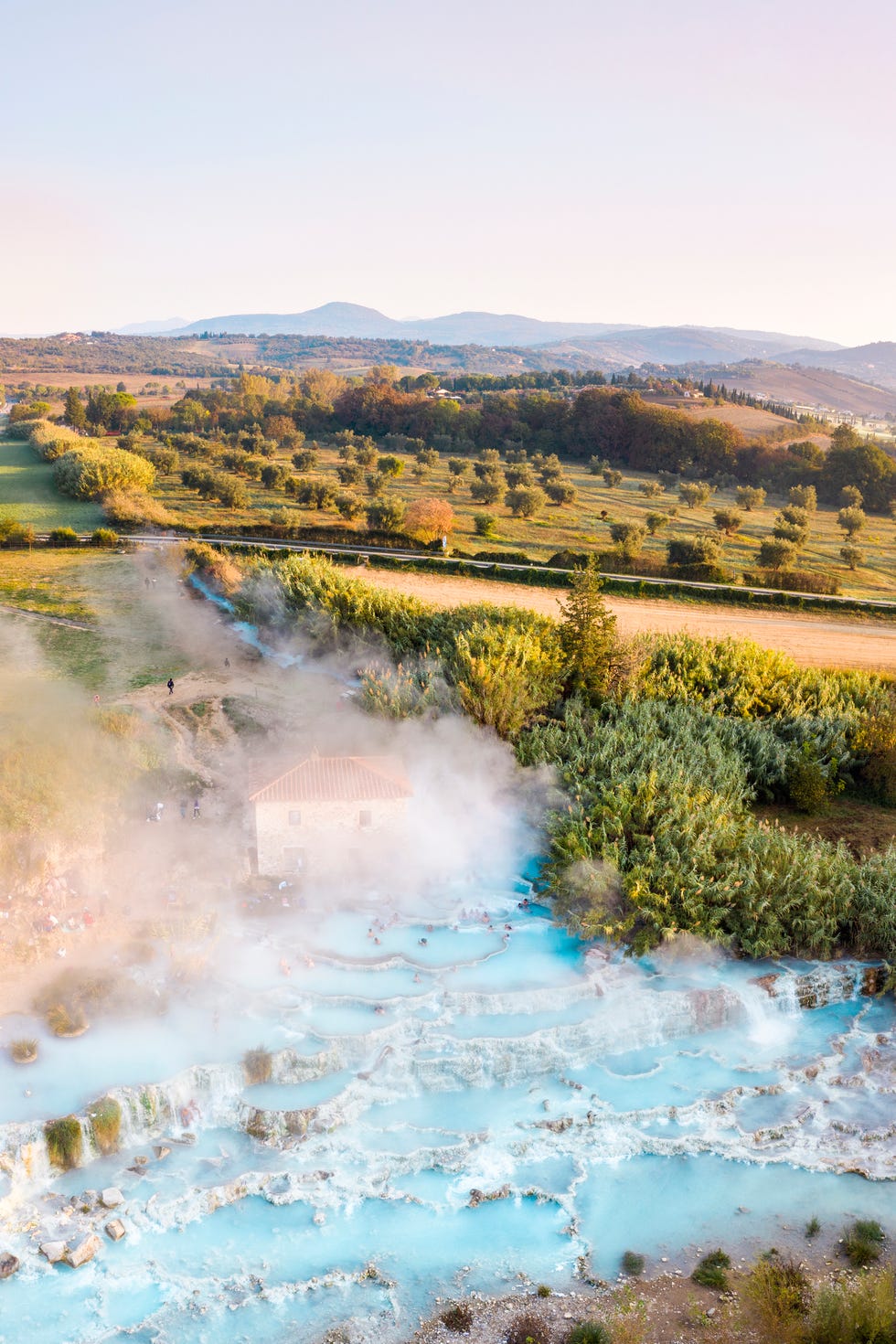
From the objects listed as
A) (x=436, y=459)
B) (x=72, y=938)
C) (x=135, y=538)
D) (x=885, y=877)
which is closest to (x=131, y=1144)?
(x=72, y=938)

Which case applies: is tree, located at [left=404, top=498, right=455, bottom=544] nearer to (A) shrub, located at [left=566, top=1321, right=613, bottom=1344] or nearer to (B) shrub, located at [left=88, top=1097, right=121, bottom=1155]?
(B) shrub, located at [left=88, top=1097, right=121, bottom=1155]

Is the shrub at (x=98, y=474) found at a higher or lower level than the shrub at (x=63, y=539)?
higher

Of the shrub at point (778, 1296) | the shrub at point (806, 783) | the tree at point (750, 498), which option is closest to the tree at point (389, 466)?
the tree at point (750, 498)

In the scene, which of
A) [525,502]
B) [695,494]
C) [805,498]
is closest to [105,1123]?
[525,502]

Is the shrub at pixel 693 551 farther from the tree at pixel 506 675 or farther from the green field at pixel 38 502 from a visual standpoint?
the green field at pixel 38 502

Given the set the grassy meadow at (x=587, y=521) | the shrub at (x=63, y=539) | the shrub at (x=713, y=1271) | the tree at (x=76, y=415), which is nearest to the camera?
the shrub at (x=713, y=1271)

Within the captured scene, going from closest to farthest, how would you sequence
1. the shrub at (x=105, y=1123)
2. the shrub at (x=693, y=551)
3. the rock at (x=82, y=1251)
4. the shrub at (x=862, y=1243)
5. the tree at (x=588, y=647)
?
the rock at (x=82, y=1251) → the shrub at (x=862, y=1243) → the shrub at (x=105, y=1123) → the tree at (x=588, y=647) → the shrub at (x=693, y=551)
